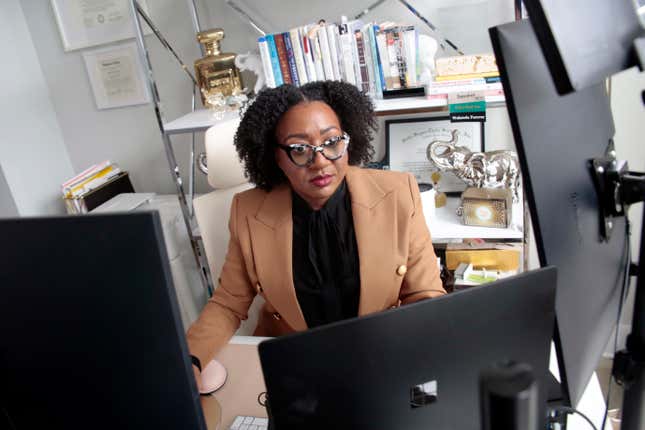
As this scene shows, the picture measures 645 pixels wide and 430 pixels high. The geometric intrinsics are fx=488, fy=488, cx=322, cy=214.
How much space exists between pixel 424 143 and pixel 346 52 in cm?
56

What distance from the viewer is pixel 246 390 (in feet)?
3.50

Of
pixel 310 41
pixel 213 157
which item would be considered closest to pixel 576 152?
pixel 213 157

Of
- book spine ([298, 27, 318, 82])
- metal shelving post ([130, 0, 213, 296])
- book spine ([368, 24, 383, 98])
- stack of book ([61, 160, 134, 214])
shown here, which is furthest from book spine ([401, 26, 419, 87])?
stack of book ([61, 160, 134, 214])

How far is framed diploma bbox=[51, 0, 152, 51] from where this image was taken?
2.37 meters

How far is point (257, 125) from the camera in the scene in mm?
1360

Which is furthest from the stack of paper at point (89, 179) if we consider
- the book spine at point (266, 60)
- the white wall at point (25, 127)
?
the book spine at point (266, 60)

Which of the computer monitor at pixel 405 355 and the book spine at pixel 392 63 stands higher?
the book spine at pixel 392 63

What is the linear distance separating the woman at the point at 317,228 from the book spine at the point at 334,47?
47cm

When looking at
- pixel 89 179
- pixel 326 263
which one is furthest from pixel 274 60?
pixel 89 179

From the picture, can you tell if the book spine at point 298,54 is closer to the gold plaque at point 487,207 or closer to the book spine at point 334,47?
the book spine at point 334,47

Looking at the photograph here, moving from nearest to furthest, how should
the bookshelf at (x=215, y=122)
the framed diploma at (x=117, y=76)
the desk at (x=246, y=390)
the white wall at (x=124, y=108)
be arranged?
the desk at (x=246, y=390) < the bookshelf at (x=215, y=122) < the white wall at (x=124, y=108) < the framed diploma at (x=117, y=76)

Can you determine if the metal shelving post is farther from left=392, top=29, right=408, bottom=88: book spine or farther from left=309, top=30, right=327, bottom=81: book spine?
left=392, top=29, right=408, bottom=88: book spine

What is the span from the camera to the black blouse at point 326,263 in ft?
4.53

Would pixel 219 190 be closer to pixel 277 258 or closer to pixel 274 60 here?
pixel 277 258
